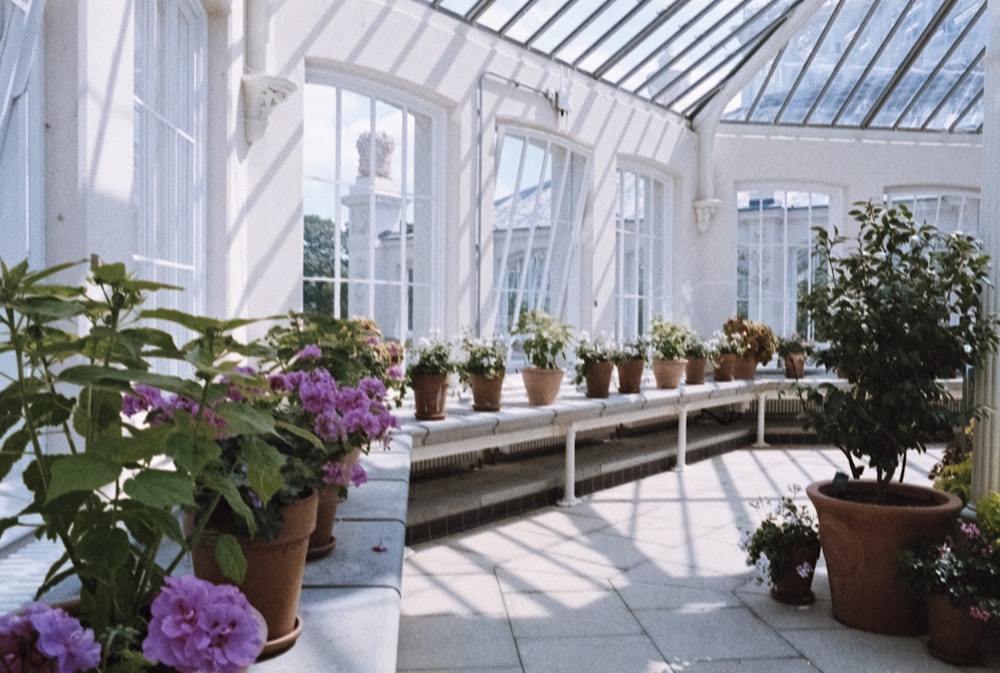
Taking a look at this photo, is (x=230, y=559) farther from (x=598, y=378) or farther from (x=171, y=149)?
(x=598, y=378)

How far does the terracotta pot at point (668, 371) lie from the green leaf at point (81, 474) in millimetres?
5730

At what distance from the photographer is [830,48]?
7836mm

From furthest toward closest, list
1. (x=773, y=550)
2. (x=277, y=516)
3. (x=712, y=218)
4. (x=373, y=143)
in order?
(x=712, y=218), (x=373, y=143), (x=773, y=550), (x=277, y=516)

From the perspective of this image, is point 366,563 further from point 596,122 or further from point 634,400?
point 596,122

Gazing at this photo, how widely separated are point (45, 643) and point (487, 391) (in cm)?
400

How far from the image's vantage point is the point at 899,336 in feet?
10.7

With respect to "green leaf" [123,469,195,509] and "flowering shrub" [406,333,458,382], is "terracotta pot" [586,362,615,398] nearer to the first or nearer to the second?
"flowering shrub" [406,333,458,382]

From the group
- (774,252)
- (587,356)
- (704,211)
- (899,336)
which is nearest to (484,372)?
(587,356)

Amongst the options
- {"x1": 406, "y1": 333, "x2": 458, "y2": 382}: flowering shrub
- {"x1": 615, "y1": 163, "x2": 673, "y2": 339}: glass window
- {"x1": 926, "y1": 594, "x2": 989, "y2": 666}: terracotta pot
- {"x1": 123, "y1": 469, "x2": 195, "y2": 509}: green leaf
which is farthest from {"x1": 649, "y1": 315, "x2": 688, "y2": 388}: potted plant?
{"x1": 123, "y1": 469, "x2": 195, "y2": 509}: green leaf

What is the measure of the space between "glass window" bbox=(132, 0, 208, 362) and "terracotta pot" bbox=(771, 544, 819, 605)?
2796mm

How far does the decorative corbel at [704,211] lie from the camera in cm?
807

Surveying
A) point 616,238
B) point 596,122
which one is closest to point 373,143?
point 596,122

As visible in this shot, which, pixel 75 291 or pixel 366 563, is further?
pixel 366 563

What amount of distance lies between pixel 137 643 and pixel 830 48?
839 cm
